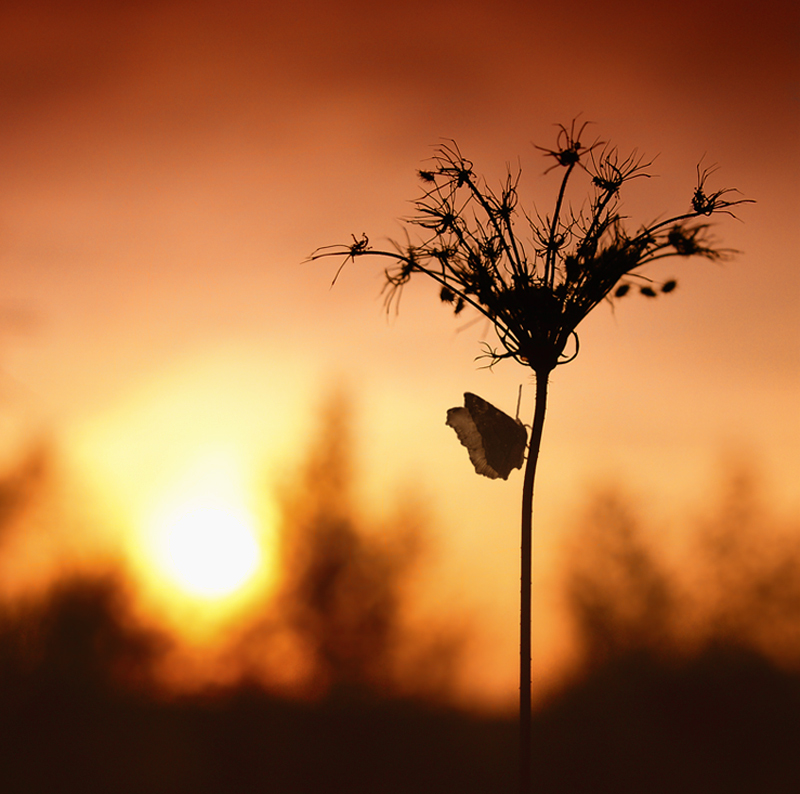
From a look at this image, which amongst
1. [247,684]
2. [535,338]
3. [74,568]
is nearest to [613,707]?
[247,684]

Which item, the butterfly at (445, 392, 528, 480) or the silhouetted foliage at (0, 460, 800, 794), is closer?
the butterfly at (445, 392, 528, 480)

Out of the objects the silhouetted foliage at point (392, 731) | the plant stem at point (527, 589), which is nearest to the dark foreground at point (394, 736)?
the silhouetted foliage at point (392, 731)

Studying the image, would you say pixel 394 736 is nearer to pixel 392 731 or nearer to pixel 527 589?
pixel 392 731

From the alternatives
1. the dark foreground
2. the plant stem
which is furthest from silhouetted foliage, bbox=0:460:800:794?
the plant stem

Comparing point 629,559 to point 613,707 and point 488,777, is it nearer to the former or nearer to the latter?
point 613,707

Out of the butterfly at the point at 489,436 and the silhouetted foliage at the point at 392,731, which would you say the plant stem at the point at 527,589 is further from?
the silhouetted foliage at the point at 392,731

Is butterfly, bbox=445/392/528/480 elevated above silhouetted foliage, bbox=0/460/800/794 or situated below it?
above

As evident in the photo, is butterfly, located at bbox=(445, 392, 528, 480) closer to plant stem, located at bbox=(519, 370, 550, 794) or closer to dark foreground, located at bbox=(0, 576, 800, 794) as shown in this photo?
plant stem, located at bbox=(519, 370, 550, 794)
